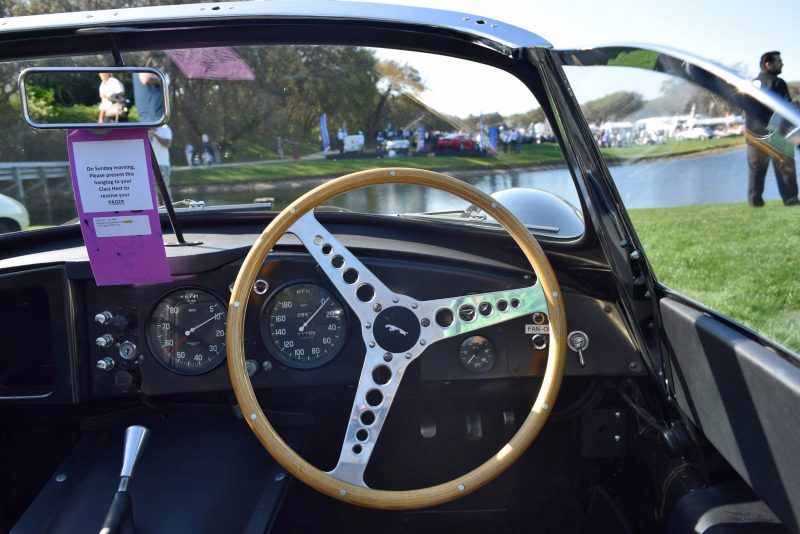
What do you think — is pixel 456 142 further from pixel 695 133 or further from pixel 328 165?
pixel 695 133

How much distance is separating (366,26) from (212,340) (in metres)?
1.13

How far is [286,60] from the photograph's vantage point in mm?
2150

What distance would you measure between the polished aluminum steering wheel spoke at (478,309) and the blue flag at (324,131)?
2.07 ft

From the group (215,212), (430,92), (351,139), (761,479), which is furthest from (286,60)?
(761,479)

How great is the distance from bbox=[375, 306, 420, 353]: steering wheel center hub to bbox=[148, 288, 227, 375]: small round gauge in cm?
61

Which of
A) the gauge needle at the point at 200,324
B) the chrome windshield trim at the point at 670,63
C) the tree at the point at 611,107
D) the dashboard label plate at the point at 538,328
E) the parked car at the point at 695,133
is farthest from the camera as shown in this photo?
the gauge needle at the point at 200,324

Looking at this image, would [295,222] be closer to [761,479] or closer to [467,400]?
[467,400]

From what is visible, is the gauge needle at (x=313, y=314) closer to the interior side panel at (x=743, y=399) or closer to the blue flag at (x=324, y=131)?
the blue flag at (x=324, y=131)

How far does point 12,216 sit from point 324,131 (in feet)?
3.87

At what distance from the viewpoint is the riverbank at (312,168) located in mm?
2248

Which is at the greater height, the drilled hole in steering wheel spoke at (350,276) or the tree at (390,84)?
the tree at (390,84)

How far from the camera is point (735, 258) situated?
1748 mm

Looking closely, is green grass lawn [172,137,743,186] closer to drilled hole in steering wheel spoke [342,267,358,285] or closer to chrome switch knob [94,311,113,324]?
drilled hole in steering wheel spoke [342,267,358,285]

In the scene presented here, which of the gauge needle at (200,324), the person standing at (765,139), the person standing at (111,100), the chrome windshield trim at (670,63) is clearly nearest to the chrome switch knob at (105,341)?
the gauge needle at (200,324)
